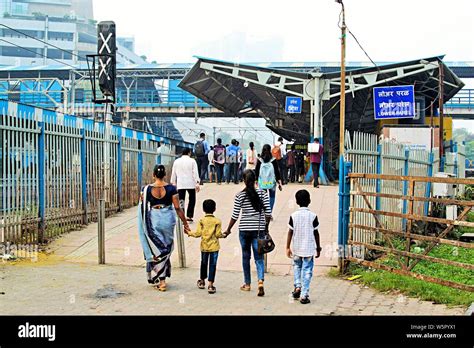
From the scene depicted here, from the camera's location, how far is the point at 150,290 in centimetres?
764

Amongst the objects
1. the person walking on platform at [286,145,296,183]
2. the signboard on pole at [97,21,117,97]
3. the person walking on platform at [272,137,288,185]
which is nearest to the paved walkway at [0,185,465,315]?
A: the signboard on pole at [97,21,117,97]

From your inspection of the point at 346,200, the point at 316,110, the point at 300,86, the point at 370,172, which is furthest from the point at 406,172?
the point at 300,86

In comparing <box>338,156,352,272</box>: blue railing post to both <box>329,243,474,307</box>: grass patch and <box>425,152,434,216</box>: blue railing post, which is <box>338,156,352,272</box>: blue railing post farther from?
<box>425,152,434,216</box>: blue railing post

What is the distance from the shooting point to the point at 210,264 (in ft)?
24.8

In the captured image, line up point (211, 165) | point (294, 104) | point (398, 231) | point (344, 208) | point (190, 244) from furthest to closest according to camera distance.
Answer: point (294, 104), point (211, 165), point (190, 244), point (398, 231), point (344, 208)

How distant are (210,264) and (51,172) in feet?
14.9

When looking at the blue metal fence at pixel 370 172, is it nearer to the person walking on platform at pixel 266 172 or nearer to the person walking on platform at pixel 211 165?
the person walking on platform at pixel 266 172

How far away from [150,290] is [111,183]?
6722 mm

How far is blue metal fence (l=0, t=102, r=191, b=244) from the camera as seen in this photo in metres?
9.30

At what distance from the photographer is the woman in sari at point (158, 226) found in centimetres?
766

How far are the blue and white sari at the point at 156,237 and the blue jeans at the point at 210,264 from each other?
0.45 metres

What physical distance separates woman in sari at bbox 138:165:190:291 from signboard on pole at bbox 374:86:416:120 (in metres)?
17.4

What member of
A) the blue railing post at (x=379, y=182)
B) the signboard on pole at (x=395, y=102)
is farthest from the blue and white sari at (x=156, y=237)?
the signboard on pole at (x=395, y=102)

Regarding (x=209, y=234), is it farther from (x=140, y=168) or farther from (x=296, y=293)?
(x=140, y=168)
